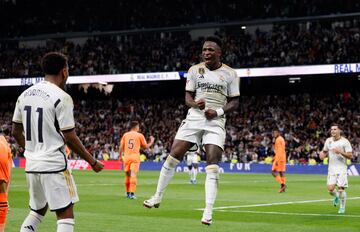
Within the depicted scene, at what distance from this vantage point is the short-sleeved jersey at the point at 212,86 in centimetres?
1145

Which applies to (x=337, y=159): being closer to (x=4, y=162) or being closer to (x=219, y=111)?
(x=219, y=111)

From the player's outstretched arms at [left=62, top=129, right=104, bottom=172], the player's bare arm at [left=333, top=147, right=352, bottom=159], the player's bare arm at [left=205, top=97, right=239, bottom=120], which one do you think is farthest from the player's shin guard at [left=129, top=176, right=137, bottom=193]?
the player's outstretched arms at [left=62, top=129, right=104, bottom=172]

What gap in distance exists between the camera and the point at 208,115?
36.7 ft

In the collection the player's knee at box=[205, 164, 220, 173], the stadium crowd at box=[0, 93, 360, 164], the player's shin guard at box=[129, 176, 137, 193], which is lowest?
the player's shin guard at box=[129, 176, 137, 193]

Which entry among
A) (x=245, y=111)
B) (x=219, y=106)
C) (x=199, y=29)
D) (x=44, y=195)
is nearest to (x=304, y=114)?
(x=245, y=111)

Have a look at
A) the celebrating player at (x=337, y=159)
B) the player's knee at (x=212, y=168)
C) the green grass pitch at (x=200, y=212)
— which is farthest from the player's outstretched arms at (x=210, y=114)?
the celebrating player at (x=337, y=159)

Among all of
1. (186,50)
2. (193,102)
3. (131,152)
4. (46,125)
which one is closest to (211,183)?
(193,102)

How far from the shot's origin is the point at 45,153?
801 centimetres

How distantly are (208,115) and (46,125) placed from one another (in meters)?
3.76

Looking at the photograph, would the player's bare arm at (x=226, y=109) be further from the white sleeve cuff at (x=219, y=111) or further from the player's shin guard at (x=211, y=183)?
the player's shin guard at (x=211, y=183)

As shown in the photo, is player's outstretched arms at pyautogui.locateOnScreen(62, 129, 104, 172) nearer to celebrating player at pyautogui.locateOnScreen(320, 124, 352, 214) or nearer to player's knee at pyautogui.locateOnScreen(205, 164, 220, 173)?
player's knee at pyautogui.locateOnScreen(205, 164, 220, 173)

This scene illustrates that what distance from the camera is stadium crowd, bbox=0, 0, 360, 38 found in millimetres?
53406

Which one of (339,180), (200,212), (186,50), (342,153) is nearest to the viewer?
(200,212)

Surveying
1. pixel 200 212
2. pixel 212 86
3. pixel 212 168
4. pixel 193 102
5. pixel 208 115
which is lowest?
pixel 200 212
